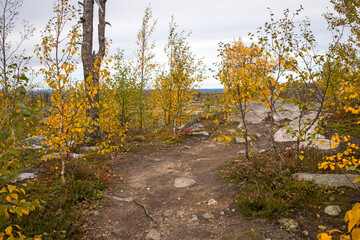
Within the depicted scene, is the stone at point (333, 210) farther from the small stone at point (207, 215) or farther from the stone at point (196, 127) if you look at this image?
the stone at point (196, 127)

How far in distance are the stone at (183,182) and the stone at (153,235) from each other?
210cm

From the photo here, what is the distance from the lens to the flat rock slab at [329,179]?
15.9 ft

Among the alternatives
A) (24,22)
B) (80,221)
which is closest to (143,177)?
(80,221)

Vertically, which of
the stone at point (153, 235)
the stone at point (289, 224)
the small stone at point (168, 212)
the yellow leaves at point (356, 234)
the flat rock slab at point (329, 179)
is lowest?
the stone at point (153, 235)

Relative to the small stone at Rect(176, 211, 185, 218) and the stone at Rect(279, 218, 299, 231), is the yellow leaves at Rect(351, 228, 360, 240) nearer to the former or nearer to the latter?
the stone at Rect(279, 218, 299, 231)

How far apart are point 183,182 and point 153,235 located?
8.08 ft

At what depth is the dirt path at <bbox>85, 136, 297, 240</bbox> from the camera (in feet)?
14.0

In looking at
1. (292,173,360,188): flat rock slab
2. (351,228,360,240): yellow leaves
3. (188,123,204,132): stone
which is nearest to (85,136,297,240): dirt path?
(292,173,360,188): flat rock slab

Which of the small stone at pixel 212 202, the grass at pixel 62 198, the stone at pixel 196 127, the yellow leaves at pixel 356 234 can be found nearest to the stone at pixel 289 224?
the small stone at pixel 212 202

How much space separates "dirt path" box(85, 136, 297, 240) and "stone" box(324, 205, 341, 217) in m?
0.97

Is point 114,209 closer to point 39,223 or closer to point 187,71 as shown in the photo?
point 39,223

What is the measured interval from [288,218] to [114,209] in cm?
373

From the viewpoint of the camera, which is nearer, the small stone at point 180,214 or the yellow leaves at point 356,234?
the yellow leaves at point 356,234

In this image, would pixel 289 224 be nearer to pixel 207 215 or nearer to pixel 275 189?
pixel 275 189
